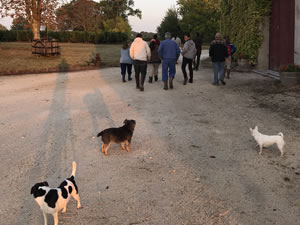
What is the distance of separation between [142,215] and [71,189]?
883 mm

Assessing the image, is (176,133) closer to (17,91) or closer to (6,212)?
(6,212)

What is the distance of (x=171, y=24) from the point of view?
61469 millimetres

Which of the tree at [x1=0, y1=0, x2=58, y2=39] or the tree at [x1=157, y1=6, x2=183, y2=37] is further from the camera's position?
the tree at [x1=157, y1=6, x2=183, y2=37]

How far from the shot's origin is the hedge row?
4931 cm

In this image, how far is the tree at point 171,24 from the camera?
61031mm

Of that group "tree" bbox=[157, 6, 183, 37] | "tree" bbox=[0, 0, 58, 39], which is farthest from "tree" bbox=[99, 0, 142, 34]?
"tree" bbox=[0, 0, 58, 39]

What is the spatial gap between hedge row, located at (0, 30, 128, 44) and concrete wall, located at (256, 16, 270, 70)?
129 ft

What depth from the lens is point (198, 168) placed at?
5117mm

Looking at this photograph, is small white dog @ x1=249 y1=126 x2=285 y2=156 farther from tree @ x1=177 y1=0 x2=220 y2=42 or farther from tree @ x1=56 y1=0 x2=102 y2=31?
tree @ x1=56 y1=0 x2=102 y2=31

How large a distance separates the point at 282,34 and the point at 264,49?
191 cm

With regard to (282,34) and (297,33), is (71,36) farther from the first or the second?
(297,33)

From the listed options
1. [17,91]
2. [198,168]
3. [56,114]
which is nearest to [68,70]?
[17,91]

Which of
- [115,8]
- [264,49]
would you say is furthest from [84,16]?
[264,49]

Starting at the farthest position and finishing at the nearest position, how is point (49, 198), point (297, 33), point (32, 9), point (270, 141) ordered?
point (32, 9) < point (297, 33) < point (270, 141) < point (49, 198)
